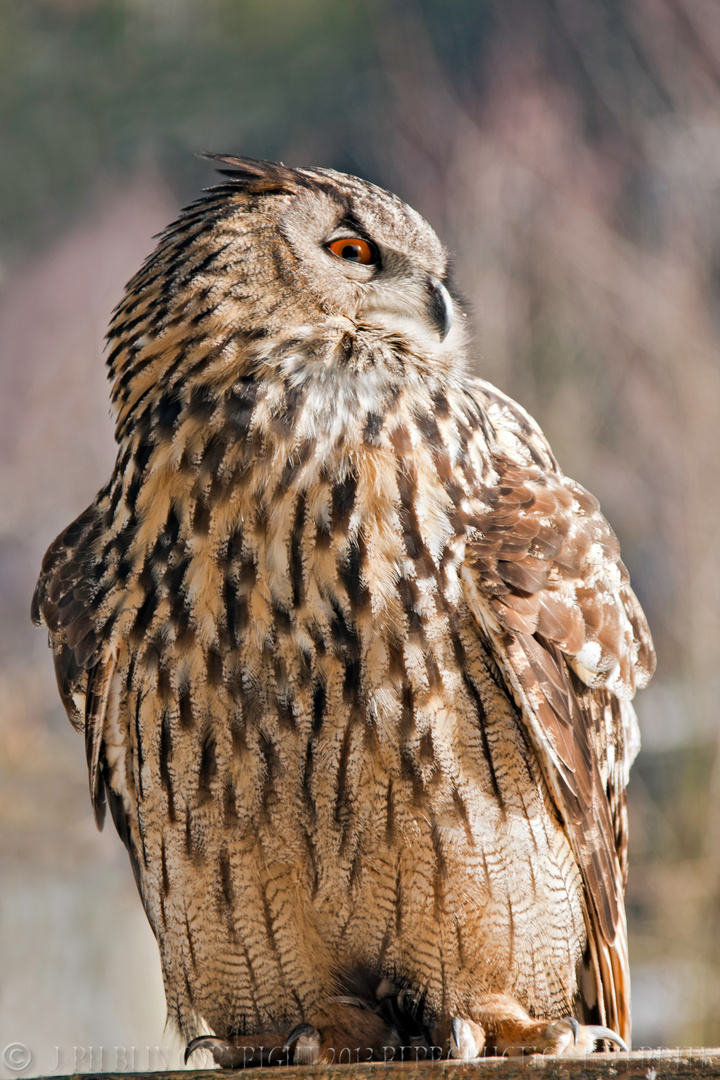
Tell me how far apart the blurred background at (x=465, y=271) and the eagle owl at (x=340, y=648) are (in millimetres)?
2464

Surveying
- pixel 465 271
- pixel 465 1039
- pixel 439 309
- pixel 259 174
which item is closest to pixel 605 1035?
pixel 465 1039

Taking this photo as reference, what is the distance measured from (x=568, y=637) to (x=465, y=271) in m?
2.67

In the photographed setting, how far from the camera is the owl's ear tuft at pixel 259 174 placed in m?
1.53

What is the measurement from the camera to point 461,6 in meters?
5.74

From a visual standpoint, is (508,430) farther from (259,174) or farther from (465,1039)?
(465,1039)

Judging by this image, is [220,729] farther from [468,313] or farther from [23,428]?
[23,428]

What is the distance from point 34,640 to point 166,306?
3.39 m

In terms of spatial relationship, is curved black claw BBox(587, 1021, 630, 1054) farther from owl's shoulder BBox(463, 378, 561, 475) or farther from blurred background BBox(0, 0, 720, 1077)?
blurred background BBox(0, 0, 720, 1077)

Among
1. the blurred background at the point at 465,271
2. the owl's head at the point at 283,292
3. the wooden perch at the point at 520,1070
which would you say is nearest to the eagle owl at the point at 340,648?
the owl's head at the point at 283,292

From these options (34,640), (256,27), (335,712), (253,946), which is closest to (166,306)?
(335,712)

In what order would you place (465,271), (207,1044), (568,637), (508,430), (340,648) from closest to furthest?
1. (340,648)
2. (568,637)
3. (207,1044)
4. (508,430)
5. (465,271)

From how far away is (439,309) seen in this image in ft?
5.14

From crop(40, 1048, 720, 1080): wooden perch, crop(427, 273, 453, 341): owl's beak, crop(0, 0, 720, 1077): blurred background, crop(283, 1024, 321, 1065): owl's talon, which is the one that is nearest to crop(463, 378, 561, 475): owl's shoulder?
crop(427, 273, 453, 341): owl's beak

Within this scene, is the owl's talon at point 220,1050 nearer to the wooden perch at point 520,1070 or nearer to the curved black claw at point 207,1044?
the curved black claw at point 207,1044
